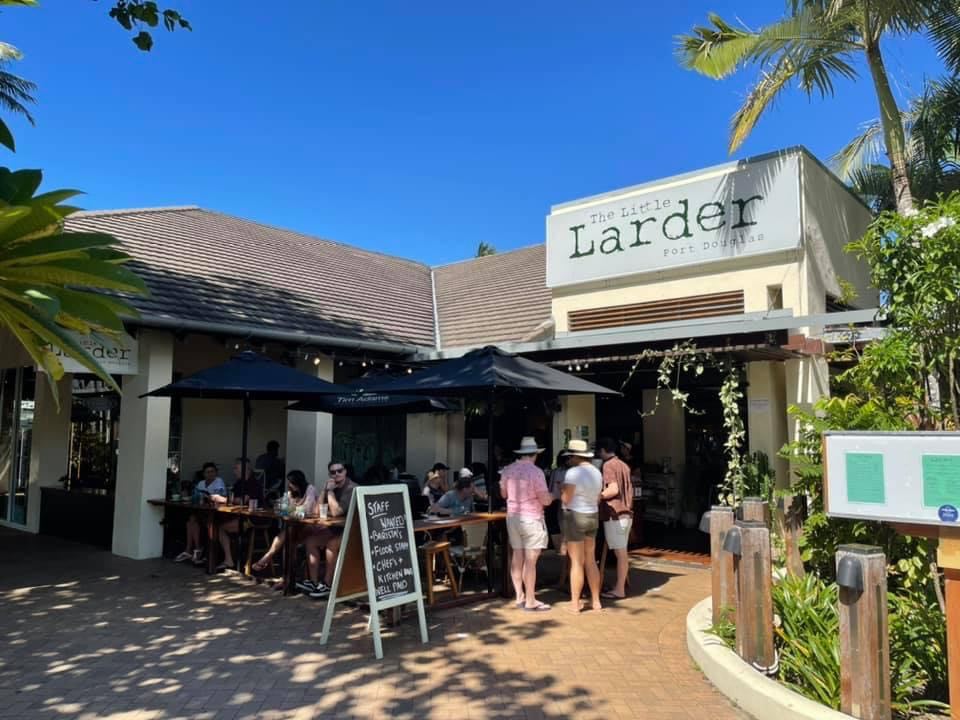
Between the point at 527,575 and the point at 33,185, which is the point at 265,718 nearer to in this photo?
the point at 527,575

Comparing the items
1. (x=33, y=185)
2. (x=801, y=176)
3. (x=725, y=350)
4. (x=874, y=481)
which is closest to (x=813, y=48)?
(x=801, y=176)

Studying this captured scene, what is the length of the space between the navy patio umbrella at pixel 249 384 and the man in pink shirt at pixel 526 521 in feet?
9.06

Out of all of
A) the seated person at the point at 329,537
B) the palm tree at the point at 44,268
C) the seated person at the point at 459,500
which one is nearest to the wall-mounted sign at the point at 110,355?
the seated person at the point at 329,537

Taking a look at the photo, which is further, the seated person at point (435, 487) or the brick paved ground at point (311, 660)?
the seated person at point (435, 487)

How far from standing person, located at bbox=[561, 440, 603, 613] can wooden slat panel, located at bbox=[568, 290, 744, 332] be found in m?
4.20

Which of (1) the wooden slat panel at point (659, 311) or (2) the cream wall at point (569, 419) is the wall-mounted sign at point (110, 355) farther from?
(1) the wooden slat panel at point (659, 311)

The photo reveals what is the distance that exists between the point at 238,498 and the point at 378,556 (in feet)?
12.8

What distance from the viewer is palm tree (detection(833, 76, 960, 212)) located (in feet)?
43.8

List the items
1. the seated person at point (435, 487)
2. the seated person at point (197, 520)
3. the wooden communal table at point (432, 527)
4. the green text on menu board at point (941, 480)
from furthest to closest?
1. the seated person at point (435, 487)
2. the seated person at point (197, 520)
3. the wooden communal table at point (432, 527)
4. the green text on menu board at point (941, 480)

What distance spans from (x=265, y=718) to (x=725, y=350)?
20.1ft

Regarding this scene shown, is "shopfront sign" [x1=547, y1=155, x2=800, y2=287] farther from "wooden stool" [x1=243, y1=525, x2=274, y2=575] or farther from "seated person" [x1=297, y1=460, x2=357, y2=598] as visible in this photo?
"wooden stool" [x1=243, y1=525, x2=274, y2=575]

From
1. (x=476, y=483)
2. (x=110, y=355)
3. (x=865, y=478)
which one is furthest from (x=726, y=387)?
(x=110, y=355)

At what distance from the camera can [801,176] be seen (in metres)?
9.23

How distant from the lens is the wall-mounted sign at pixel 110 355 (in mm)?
8659
